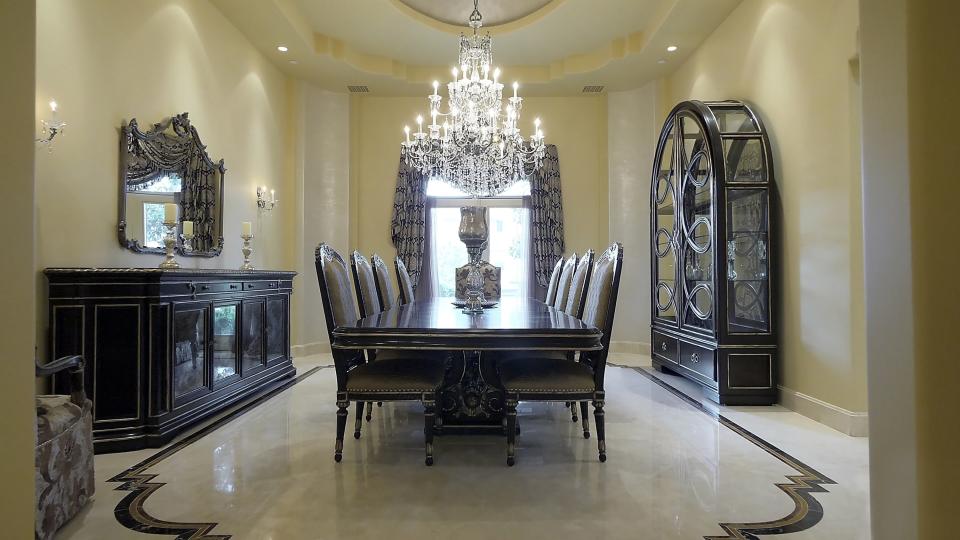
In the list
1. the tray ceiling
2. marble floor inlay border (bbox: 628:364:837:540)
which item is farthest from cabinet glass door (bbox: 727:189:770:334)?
the tray ceiling

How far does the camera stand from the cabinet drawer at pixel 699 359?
12.6 ft

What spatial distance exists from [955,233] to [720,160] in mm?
3263

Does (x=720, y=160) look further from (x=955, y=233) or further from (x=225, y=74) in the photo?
(x=225, y=74)

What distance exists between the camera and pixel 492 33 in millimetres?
5508

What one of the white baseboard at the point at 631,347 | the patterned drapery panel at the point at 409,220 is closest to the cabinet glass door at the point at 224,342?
the patterned drapery panel at the point at 409,220

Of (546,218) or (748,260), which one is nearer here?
(748,260)

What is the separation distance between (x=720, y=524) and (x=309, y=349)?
5188mm

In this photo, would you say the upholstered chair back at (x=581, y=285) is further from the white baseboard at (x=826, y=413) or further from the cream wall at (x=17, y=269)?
the cream wall at (x=17, y=269)

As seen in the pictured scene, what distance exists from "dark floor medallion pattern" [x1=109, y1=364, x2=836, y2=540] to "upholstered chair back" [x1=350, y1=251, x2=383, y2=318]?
3.88 ft

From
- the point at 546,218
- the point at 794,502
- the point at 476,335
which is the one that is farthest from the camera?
the point at 546,218

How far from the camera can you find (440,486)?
2242 millimetres

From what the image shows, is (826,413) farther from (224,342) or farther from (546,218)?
(224,342)

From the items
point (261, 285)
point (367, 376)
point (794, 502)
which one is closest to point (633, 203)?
point (261, 285)

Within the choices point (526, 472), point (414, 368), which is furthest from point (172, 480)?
point (526, 472)
